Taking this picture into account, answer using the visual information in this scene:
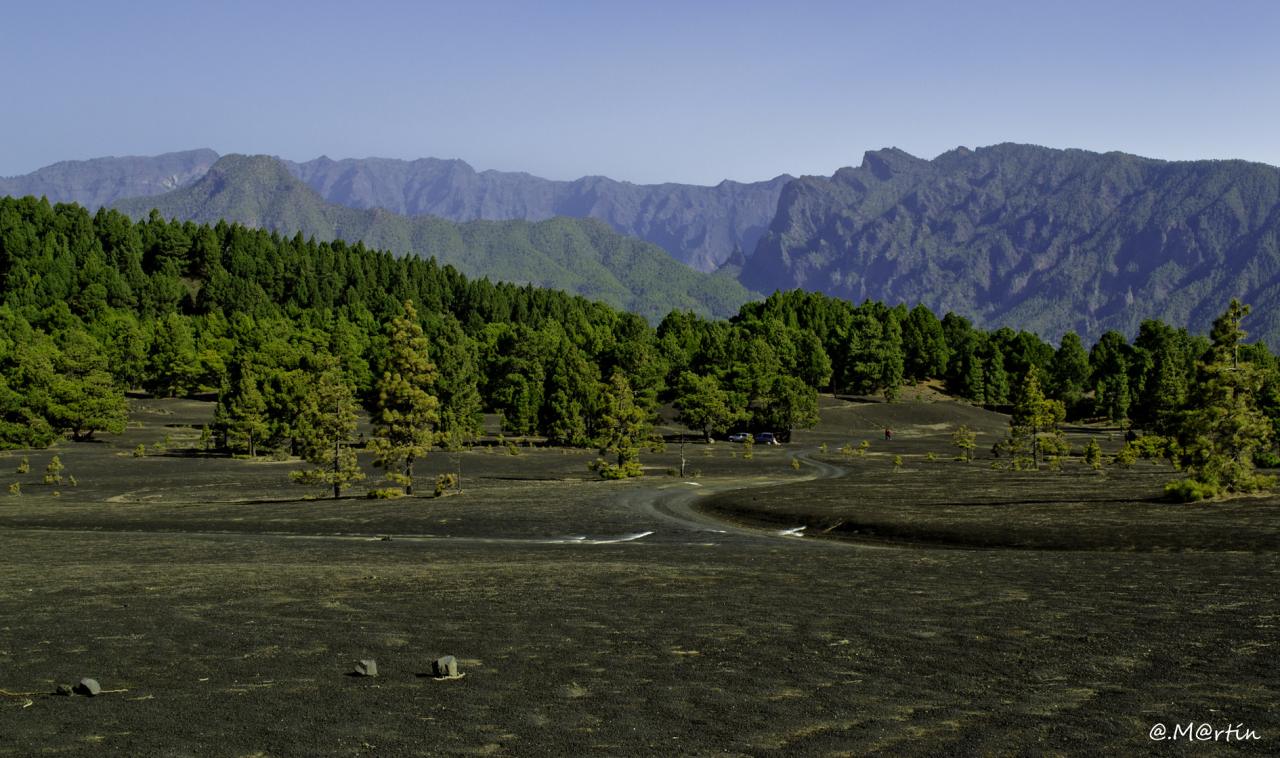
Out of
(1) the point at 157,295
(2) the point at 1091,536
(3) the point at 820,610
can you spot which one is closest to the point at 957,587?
(3) the point at 820,610

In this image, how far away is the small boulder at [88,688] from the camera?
15.3m

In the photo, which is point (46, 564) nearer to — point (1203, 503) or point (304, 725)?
point (304, 725)

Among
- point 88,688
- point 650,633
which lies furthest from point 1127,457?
point 88,688

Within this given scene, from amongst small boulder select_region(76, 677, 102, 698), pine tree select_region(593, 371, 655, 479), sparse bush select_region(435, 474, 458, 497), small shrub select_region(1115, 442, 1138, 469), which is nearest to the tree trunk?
sparse bush select_region(435, 474, 458, 497)

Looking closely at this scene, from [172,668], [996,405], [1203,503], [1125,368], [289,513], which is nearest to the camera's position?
[172,668]

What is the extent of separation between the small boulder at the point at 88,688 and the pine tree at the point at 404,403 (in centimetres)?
4615

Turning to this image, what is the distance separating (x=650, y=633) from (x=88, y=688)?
994cm

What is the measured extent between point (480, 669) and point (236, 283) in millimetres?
186078

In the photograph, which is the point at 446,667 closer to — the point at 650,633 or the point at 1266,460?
the point at 650,633

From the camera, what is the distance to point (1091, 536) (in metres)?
40.7

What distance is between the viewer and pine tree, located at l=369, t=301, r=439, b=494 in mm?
61812

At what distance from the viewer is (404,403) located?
6331cm

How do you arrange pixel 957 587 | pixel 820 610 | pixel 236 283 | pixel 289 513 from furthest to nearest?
1. pixel 236 283
2. pixel 289 513
3. pixel 957 587
4. pixel 820 610

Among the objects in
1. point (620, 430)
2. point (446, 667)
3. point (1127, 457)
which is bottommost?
point (1127, 457)
